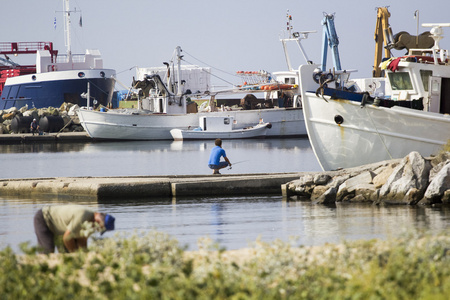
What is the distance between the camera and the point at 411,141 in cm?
2239

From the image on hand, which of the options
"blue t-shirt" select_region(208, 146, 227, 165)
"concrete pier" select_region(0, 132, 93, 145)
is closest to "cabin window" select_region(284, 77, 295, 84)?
"concrete pier" select_region(0, 132, 93, 145)

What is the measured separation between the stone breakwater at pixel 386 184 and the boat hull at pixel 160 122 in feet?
139

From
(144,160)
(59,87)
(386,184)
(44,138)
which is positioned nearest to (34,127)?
(44,138)

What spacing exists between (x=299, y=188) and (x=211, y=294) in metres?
12.3

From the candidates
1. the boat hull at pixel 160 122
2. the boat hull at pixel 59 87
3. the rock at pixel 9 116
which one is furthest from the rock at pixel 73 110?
the boat hull at pixel 160 122

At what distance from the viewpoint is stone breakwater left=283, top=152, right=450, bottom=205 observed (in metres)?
16.8

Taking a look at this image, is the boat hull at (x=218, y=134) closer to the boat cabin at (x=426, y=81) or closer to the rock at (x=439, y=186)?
the boat cabin at (x=426, y=81)

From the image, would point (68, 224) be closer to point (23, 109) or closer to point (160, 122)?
point (160, 122)

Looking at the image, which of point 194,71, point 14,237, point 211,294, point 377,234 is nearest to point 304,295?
point 211,294

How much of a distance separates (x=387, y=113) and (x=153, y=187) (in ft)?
25.2

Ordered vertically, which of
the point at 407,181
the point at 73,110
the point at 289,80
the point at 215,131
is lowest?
the point at 215,131

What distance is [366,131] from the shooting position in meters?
23.0

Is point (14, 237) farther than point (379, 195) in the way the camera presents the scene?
No

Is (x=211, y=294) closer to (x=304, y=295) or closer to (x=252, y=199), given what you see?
(x=304, y=295)
